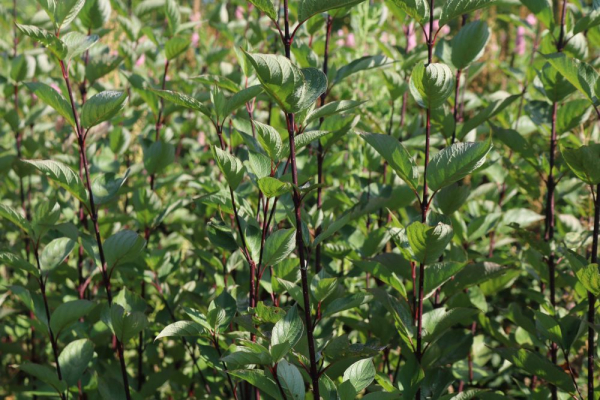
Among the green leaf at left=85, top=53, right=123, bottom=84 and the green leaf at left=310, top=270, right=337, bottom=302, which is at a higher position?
the green leaf at left=85, top=53, right=123, bottom=84

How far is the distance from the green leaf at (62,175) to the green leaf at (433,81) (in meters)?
0.68

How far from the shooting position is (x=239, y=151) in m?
1.72

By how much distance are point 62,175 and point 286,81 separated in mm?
541

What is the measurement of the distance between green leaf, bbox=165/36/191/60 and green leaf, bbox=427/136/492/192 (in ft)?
2.88

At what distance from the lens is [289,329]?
1.00 meters

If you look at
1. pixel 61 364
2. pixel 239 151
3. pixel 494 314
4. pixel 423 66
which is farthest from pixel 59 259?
pixel 494 314

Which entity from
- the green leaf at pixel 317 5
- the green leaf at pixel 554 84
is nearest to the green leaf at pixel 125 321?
the green leaf at pixel 317 5

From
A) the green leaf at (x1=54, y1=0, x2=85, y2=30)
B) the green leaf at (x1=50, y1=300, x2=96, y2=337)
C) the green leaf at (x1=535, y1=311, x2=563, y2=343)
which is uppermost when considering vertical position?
the green leaf at (x1=54, y1=0, x2=85, y2=30)

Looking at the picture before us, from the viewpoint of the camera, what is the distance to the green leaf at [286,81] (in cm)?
85

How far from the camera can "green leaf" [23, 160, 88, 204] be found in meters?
1.14

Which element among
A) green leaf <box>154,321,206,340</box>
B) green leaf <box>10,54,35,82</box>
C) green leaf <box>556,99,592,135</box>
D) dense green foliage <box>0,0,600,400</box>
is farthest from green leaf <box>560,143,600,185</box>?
green leaf <box>10,54,35,82</box>

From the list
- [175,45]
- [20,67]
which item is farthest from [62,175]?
[20,67]

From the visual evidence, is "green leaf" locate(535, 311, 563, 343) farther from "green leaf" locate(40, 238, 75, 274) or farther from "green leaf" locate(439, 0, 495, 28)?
"green leaf" locate(40, 238, 75, 274)

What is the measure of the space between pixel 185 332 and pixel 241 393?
30 centimetres
